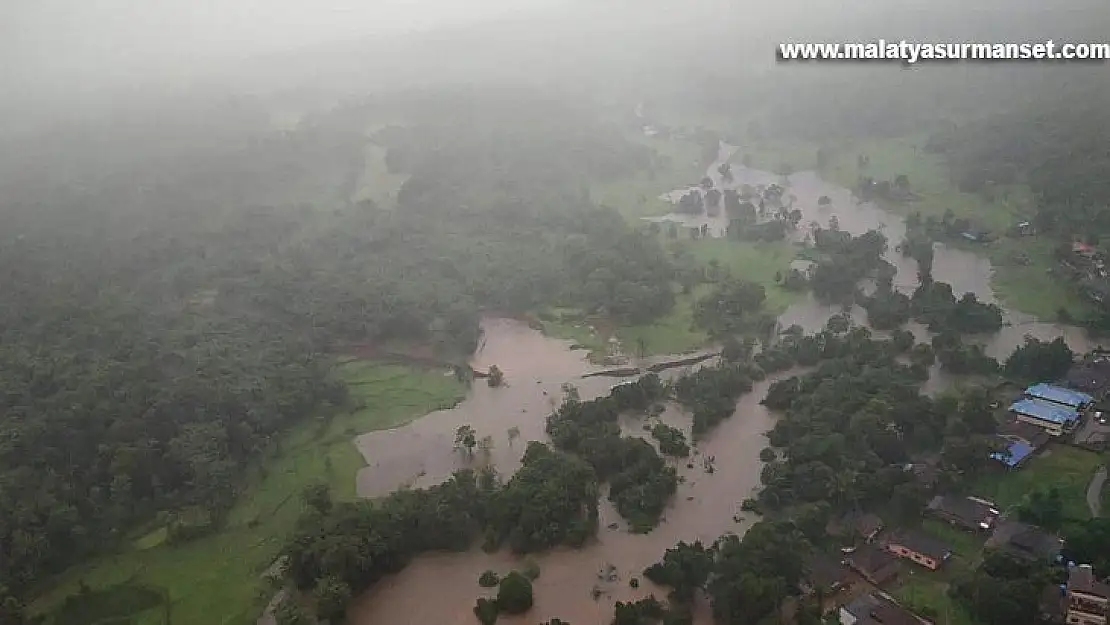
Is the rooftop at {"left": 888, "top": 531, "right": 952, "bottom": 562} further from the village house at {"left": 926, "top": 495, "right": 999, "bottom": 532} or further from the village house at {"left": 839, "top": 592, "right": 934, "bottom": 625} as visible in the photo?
the village house at {"left": 839, "top": 592, "right": 934, "bottom": 625}

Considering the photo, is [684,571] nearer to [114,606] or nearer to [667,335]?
[114,606]

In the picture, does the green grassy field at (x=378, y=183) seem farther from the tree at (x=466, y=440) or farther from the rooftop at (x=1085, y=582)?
the rooftop at (x=1085, y=582)

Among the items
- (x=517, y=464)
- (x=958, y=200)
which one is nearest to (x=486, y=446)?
(x=517, y=464)

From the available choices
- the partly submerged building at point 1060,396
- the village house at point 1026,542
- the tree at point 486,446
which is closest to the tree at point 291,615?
the tree at point 486,446

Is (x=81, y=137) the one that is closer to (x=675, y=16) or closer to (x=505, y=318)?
(x=505, y=318)

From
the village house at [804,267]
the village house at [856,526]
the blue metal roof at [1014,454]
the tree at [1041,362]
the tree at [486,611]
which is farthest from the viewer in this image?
the village house at [804,267]

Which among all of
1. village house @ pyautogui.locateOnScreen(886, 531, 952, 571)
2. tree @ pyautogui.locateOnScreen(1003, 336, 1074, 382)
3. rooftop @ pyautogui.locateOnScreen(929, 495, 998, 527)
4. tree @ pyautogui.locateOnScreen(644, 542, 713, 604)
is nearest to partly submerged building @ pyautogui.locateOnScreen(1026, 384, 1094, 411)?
tree @ pyautogui.locateOnScreen(1003, 336, 1074, 382)

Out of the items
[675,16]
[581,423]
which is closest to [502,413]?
[581,423]
